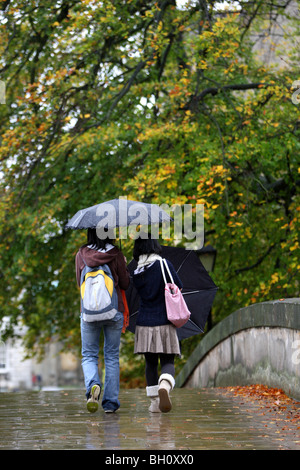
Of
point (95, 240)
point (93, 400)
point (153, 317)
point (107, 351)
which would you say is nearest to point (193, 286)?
point (153, 317)

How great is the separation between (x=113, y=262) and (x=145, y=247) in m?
0.32

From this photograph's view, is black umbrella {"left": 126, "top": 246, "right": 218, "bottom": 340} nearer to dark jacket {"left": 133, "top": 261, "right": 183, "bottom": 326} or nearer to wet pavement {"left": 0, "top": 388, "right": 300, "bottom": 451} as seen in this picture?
wet pavement {"left": 0, "top": 388, "right": 300, "bottom": 451}

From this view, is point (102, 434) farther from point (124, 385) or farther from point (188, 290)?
point (124, 385)

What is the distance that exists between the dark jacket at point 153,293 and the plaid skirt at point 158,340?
5 centimetres

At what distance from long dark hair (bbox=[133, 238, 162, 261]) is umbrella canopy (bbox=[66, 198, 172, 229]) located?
0.21 m

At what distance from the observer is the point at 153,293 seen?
22.2 feet

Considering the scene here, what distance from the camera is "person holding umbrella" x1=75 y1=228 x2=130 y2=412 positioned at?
6652 millimetres

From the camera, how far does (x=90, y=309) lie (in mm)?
6559

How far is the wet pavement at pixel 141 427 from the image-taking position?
502 cm

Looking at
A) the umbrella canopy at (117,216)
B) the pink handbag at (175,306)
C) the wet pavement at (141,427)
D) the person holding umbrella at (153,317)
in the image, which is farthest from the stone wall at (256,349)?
the umbrella canopy at (117,216)

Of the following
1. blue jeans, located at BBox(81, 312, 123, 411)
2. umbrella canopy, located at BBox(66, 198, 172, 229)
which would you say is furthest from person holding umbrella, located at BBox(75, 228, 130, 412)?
umbrella canopy, located at BBox(66, 198, 172, 229)

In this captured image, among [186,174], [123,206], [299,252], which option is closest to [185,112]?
[186,174]

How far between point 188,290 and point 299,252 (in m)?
4.70

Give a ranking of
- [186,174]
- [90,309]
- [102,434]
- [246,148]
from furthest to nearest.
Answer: [186,174] < [246,148] < [90,309] < [102,434]
